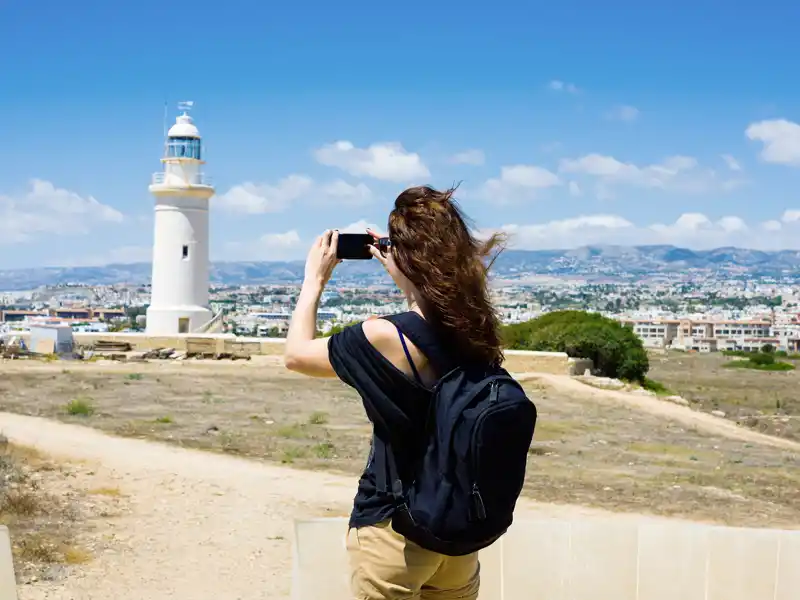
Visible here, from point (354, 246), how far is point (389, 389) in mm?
437

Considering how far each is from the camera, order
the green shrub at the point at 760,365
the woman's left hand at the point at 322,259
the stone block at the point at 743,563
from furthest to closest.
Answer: the green shrub at the point at 760,365 < the stone block at the point at 743,563 < the woman's left hand at the point at 322,259

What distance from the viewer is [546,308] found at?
92.6 m

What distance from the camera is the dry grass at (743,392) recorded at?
18859 mm

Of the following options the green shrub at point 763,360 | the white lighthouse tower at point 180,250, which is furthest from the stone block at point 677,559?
the green shrub at point 763,360

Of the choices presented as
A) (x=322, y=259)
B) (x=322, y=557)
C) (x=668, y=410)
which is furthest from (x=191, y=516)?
(x=668, y=410)

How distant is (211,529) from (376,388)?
19.9 ft

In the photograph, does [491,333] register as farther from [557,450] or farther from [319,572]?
[557,450]

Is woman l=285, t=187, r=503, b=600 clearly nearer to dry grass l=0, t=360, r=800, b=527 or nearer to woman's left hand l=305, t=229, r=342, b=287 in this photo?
woman's left hand l=305, t=229, r=342, b=287

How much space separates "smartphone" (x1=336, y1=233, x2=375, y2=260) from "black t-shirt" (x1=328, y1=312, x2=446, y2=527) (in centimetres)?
28

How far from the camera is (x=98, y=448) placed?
11156mm

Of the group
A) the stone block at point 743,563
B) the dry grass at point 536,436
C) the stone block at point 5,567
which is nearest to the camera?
the stone block at point 5,567

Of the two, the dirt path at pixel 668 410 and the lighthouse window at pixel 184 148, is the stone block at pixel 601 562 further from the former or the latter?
the lighthouse window at pixel 184 148

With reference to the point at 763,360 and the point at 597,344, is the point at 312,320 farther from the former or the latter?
the point at 763,360

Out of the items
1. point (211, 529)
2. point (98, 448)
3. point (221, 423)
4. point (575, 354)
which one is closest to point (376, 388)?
point (211, 529)
